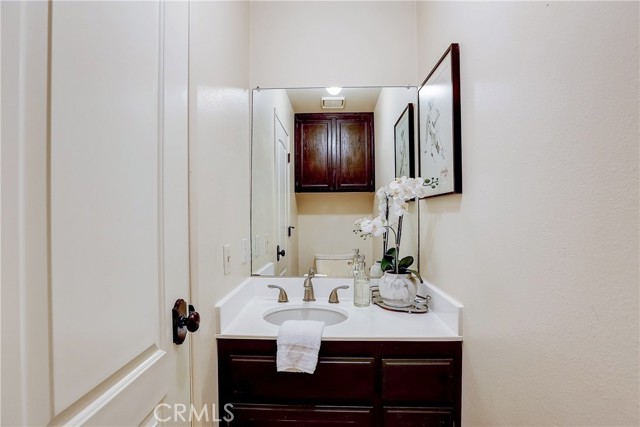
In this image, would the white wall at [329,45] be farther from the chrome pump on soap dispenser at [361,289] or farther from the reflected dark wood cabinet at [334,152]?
the chrome pump on soap dispenser at [361,289]

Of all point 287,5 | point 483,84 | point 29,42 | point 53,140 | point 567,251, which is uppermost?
point 287,5

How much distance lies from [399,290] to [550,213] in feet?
2.83

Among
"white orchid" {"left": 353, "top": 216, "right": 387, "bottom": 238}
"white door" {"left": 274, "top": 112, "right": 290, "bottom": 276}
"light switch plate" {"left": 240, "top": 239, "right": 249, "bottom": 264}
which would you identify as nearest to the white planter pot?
"white orchid" {"left": 353, "top": 216, "right": 387, "bottom": 238}

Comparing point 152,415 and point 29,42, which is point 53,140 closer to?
point 29,42

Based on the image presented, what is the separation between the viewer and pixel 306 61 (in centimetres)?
170

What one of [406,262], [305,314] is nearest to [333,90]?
[406,262]

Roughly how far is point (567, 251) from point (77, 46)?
3.19 ft

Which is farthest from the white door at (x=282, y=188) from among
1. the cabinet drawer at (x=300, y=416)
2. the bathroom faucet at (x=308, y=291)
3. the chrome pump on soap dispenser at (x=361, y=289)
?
the cabinet drawer at (x=300, y=416)

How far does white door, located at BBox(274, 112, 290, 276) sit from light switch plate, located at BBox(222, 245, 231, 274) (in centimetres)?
49

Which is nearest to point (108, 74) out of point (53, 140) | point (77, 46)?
point (77, 46)

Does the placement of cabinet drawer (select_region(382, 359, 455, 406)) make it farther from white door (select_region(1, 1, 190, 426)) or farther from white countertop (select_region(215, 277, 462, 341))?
white door (select_region(1, 1, 190, 426))

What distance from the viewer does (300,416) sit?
1.15 metres

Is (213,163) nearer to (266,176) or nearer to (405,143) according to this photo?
(266,176)

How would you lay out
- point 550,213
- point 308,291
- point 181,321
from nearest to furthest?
point 550,213 < point 181,321 < point 308,291
